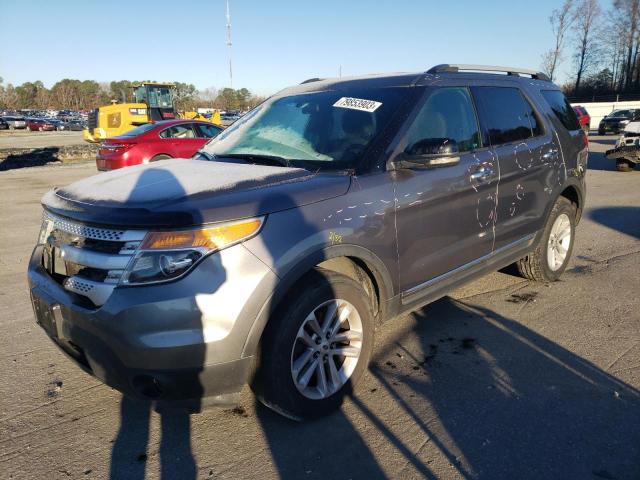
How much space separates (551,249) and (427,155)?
8.35 feet

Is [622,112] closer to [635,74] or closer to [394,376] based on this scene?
[394,376]

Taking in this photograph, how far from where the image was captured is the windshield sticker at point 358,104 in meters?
3.30

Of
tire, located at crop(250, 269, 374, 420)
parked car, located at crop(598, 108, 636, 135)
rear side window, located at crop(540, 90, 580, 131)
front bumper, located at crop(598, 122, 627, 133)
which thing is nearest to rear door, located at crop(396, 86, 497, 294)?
tire, located at crop(250, 269, 374, 420)

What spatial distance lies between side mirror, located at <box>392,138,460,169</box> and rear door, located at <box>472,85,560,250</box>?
3.21 feet


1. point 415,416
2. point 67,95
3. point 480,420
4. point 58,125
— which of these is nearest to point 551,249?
point 480,420

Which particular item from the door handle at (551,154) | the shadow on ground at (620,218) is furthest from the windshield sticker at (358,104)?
the shadow on ground at (620,218)

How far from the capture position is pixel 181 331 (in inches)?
86.7

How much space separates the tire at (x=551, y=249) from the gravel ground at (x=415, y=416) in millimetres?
546

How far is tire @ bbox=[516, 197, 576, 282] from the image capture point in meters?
4.68

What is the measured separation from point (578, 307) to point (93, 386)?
391 cm

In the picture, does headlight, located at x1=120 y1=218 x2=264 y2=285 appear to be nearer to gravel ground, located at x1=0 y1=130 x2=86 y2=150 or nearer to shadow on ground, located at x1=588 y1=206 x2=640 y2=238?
shadow on ground, located at x1=588 y1=206 x2=640 y2=238

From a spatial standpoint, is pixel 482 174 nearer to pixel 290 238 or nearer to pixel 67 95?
pixel 290 238

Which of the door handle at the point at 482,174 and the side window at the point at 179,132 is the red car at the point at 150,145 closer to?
the side window at the point at 179,132

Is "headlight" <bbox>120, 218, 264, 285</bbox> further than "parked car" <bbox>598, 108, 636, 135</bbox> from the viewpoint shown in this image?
No
